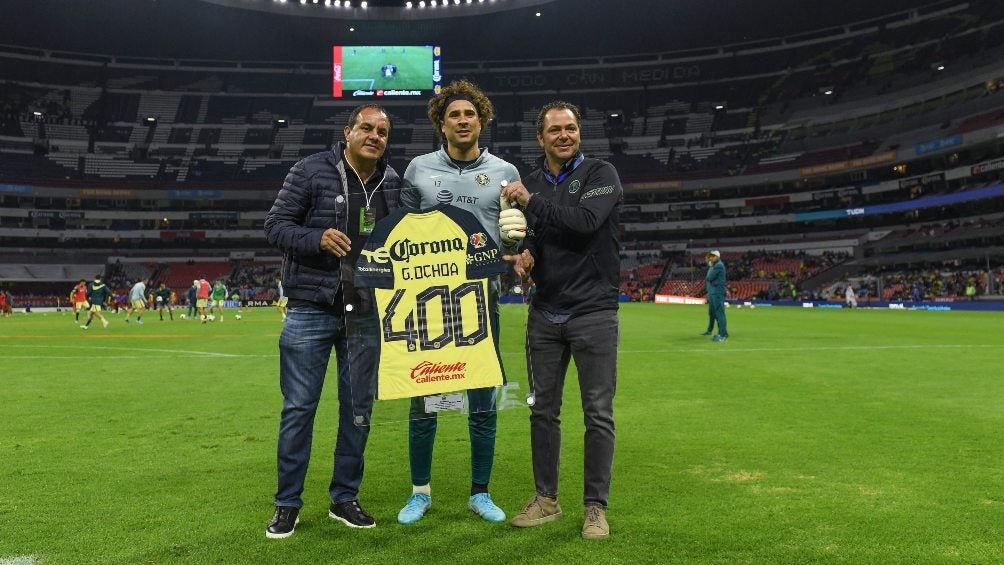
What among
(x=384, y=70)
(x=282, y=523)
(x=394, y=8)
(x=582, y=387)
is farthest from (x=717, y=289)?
(x=394, y=8)

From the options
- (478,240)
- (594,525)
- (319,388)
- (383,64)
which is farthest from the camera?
(383,64)

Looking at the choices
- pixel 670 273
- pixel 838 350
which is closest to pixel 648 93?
pixel 670 273

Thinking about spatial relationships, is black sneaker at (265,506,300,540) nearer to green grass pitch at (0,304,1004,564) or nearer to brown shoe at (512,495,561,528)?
green grass pitch at (0,304,1004,564)

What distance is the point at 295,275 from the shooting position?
4.00 m

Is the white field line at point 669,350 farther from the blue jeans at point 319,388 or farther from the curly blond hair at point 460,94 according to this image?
the blue jeans at point 319,388

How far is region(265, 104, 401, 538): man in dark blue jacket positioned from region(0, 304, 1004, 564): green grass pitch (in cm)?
22

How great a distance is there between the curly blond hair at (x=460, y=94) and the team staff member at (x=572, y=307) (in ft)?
1.34

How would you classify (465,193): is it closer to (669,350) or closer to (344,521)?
(344,521)

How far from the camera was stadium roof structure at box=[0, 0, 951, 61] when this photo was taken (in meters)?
56.1

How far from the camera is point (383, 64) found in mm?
57469

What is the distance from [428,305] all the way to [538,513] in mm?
1357

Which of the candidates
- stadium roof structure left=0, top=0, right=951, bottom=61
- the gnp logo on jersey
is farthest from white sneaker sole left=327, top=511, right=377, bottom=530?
stadium roof structure left=0, top=0, right=951, bottom=61

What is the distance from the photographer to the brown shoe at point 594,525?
357 centimetres

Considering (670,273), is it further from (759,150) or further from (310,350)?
(310,350)
